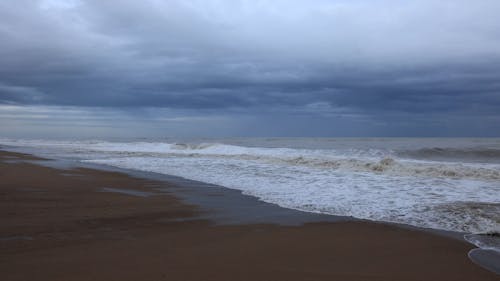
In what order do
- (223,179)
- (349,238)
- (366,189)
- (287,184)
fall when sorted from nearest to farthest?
(349,238)
(366,189)
(287,184)
(223,179)

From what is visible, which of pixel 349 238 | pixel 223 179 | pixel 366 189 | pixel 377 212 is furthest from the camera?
pixel 223 179

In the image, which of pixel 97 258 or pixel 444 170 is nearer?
pixel 97 258

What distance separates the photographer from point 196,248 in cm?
518

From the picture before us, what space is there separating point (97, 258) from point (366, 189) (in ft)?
26.0

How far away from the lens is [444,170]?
14.8 meters

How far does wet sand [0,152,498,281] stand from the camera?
4.27 meters

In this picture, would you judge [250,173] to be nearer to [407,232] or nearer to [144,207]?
[144,207]

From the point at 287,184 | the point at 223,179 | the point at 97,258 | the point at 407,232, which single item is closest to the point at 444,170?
the point at 287,184

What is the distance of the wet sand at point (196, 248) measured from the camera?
427cm

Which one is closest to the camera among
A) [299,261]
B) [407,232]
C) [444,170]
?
[299,261]

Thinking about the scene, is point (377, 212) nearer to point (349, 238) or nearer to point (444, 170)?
point (349, 238)

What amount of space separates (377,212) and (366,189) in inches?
118

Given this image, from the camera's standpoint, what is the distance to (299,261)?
474 cm

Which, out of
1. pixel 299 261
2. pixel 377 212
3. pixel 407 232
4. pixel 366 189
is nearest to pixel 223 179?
pixel 366 189
